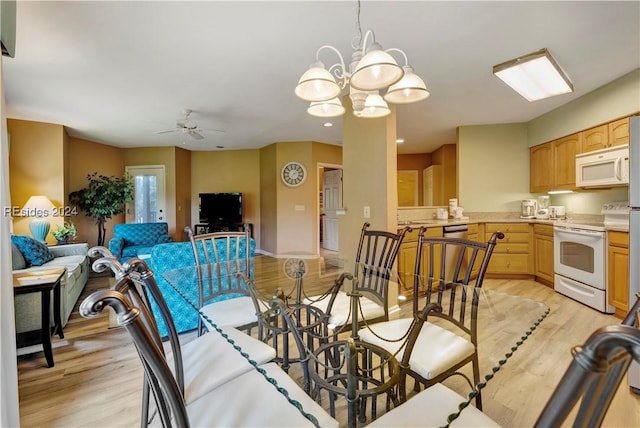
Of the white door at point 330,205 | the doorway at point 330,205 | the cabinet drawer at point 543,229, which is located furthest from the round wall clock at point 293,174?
the cabinet drawer at point 543,229

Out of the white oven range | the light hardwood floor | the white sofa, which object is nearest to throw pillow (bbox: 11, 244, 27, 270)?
the white sofa

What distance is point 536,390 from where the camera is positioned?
1822mm

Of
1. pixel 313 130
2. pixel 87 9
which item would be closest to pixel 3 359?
pixel 87 9

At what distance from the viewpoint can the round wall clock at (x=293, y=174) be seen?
20.5 feet

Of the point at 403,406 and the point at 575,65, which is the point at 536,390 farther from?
the point at 575,65

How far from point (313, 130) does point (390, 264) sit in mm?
3721

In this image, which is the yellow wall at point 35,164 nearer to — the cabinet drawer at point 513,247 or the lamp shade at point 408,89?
the lamp shade at point 408,89

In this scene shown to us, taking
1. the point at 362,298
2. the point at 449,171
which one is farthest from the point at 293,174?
the point at 362,298

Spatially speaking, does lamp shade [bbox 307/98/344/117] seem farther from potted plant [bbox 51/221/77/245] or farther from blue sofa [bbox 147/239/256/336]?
potted plant [bbox 51/221/77/245]

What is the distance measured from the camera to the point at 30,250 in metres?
3.19

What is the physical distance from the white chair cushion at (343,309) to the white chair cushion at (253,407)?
23.5 inches

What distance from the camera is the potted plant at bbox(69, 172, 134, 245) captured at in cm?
528

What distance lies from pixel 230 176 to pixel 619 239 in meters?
6.83

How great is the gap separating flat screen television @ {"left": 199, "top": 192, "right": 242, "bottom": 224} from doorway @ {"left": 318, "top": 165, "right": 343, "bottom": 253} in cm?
196
